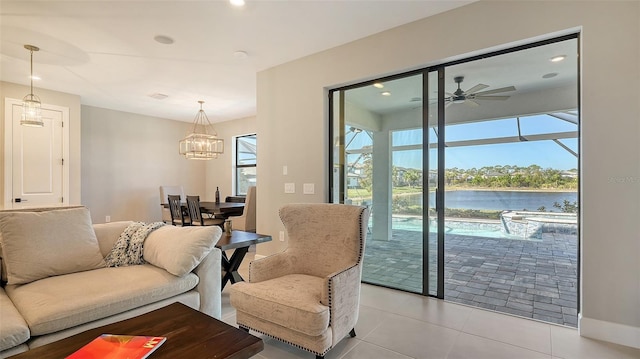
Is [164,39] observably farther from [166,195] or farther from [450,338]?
[166,195]

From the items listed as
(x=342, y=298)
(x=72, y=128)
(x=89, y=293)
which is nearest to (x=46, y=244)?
(x=89, y=293)

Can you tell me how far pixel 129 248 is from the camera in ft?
7.76

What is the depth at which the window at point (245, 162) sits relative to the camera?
7.24 meters

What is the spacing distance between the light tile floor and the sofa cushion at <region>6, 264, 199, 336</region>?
69 centimetres

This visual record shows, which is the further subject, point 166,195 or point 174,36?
point 166,195

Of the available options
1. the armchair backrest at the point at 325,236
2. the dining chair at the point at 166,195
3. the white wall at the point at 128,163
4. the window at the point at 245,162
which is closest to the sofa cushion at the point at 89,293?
the armchair backrest at the point at 325,236

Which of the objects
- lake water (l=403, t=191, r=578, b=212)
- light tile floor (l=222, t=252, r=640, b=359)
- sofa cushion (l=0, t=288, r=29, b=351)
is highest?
lake water (l=403, t=191, r=578, b=212)

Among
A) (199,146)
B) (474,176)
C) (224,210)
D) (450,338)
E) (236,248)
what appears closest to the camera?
(450,338)

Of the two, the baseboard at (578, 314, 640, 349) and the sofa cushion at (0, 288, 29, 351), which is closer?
the sofa cushion at (0, 288, 29, 351)

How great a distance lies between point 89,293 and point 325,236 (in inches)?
59.9

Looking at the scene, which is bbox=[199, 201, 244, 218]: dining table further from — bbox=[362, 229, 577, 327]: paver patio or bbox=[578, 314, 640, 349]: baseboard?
bbox=[578, 314, 640, 349]: baseboard

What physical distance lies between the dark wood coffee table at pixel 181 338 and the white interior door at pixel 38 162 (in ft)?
14.3

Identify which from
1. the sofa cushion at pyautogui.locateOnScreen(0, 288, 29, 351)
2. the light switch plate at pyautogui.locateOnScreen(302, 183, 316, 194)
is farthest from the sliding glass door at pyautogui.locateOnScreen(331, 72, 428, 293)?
the sofa cushion at pyautogui.locateOnScreen(0, 288, 29, 351)

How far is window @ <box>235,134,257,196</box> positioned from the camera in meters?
7.24
